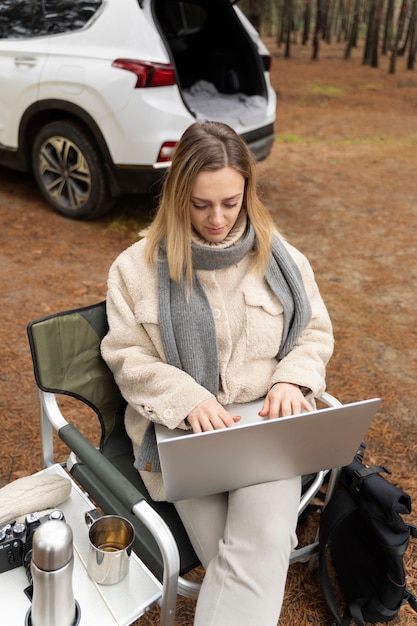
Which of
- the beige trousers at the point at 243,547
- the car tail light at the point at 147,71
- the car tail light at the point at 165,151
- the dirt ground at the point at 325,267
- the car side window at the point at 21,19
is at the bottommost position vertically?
the dirt ground at the point at 325,267

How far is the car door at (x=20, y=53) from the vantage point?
4605 millimetres

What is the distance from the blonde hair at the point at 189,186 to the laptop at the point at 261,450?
63 centimetres

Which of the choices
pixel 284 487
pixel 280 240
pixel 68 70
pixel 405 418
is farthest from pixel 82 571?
pixel 68 70

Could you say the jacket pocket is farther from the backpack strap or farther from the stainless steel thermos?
the stainless steel thermos

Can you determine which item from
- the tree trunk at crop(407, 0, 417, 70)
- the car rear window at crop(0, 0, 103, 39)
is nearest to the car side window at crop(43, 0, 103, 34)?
the car rear window at crop(0, 0, 103, 39)

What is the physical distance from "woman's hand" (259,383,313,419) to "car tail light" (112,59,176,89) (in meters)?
2.99

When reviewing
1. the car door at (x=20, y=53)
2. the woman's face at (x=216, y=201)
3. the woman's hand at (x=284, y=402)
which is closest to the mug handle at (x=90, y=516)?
the woman's hand at (x=284, y=402)

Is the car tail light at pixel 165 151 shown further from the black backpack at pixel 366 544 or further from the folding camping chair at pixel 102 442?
the black backpack at pixel 366 544

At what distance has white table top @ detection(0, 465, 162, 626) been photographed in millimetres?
1497

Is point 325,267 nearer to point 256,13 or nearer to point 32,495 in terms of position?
point 32,495

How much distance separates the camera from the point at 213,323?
2.00 m

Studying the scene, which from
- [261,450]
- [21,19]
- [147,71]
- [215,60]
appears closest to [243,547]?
[261,450]

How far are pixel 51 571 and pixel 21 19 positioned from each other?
4.59 m

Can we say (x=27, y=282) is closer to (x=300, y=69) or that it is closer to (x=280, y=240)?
(x=280, y=240)
